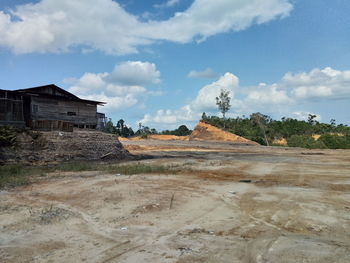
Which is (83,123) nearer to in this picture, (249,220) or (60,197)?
(60,197)

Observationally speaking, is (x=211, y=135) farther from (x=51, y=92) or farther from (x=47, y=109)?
(x=47, y=109)

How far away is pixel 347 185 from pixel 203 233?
791 cm

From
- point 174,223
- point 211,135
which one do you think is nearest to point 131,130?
point 211,135

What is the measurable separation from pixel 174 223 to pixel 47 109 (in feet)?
80.2

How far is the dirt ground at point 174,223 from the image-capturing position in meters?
5.05

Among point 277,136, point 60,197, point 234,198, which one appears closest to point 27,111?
point 60,197

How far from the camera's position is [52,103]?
28.8 m

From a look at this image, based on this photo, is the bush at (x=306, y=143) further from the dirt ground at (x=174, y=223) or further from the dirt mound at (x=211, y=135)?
the dirt ground at (x=174, y=223)

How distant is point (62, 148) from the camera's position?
72.1ft

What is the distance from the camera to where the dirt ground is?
5.05m

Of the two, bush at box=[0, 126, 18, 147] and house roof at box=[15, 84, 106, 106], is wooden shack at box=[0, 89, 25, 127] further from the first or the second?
bush at box=[0, 126, 18, 147]

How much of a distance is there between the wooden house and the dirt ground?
553 inches

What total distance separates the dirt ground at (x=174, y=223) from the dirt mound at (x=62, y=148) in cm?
927

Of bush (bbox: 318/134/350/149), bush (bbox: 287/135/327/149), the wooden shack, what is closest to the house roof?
the wooden shack
